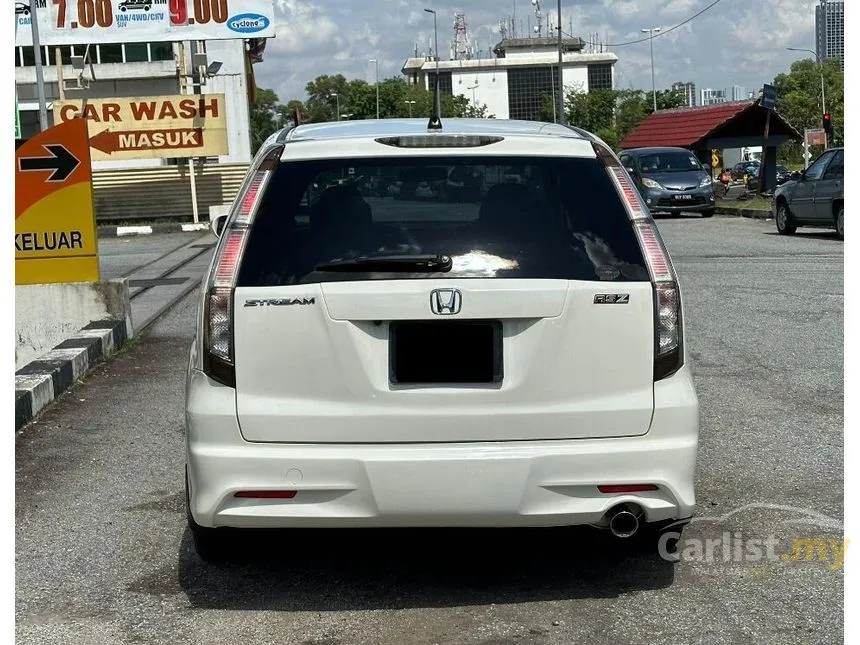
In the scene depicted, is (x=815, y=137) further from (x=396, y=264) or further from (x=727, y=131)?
(x=396, y=264)

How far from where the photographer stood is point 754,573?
15.9ft

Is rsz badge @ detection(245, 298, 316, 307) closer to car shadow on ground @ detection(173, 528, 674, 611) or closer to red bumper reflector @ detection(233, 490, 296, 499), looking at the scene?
red bumper reflector @ detection(233, 490, 296, 499)

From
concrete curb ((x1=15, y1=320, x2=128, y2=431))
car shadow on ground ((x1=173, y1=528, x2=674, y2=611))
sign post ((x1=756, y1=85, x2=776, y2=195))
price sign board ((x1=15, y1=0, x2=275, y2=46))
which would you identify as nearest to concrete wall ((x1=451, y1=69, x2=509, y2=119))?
price sign board ((x1=15, y1=0, x2=275, y2=46))

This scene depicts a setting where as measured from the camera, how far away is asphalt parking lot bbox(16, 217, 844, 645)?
170 inches

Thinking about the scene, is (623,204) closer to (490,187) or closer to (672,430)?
(490,187)

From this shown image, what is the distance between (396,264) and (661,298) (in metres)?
0.95

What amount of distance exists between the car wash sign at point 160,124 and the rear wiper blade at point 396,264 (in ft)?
95.9

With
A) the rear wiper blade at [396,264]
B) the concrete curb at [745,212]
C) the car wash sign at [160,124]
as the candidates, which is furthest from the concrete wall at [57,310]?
the car wash sign at [160,124]

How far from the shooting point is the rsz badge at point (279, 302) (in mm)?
4270

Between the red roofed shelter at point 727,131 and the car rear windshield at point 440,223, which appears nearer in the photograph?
the car rear windshield at point 440,223

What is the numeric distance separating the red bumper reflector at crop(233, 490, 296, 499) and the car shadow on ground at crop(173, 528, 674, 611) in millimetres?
498

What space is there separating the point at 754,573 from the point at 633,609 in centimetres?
65

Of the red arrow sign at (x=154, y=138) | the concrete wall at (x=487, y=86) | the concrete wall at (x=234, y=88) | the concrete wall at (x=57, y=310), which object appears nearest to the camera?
the concrete wall at (x=57, y=310)

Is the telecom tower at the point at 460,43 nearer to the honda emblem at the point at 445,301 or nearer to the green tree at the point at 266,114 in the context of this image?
the green tree at the point at 266,114
